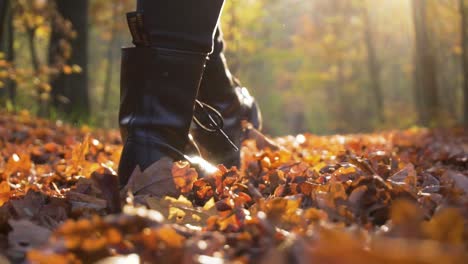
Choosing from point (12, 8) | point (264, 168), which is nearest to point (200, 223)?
point (264, 168)

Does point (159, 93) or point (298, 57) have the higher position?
point (159, 93)

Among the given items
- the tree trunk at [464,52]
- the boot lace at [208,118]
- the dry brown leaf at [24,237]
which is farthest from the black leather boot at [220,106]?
the tree trunk at [464,52]

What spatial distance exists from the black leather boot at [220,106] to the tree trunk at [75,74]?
25.0ft

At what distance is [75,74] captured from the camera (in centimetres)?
1019

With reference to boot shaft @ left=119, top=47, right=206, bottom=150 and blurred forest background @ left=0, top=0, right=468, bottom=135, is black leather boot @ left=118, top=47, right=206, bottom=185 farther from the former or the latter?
blurred forest background @ left=0, top=0, right=468, bottom=135

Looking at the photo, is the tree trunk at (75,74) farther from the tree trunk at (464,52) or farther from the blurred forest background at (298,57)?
the tree trunk at (464,52)

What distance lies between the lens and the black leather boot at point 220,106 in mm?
2344

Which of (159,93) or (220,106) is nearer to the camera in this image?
(159,93)

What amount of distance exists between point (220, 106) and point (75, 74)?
8.31 m

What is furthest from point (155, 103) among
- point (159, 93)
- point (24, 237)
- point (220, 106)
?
point (24, 237)

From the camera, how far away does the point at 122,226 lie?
890 mm

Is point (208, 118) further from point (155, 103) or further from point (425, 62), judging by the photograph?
point (425, 62)

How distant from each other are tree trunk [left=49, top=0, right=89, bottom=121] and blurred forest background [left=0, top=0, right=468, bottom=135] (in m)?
0.02

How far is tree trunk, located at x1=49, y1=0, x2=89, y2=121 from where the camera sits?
9961 millimetres
